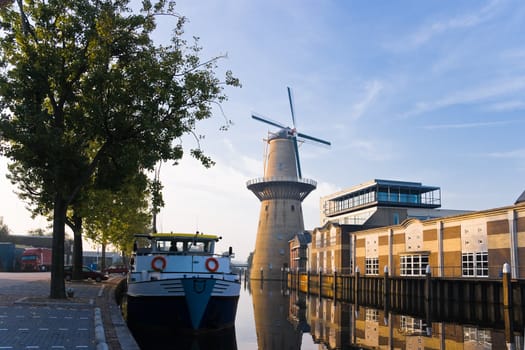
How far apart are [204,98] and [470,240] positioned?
27.5 m

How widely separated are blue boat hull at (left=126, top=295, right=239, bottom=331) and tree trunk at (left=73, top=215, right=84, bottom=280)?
21.7m

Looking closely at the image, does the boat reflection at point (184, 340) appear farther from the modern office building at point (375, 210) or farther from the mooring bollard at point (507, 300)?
the modern office building at point (375, 210)

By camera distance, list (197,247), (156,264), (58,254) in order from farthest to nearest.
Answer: (58,254) → (197,247) → (156,264)

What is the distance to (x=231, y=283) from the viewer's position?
23.3 meters

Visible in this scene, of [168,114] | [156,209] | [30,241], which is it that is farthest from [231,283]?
[30,241]

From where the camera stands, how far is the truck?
79875 mm

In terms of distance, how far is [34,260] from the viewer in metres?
80.1

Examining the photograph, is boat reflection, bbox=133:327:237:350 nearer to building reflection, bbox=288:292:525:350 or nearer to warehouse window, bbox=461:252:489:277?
building reflection, bbox=288:292:525:350

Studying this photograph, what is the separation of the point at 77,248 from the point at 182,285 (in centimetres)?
2558

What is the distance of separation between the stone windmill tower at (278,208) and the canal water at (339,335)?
210 ft

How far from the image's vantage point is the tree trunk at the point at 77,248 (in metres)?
43.2

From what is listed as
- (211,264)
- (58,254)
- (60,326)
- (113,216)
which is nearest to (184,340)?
(211,264)

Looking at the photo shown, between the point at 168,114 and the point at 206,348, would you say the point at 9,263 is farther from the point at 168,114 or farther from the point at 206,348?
the point at 206,348

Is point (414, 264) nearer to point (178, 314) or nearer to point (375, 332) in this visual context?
point (375, 332)
